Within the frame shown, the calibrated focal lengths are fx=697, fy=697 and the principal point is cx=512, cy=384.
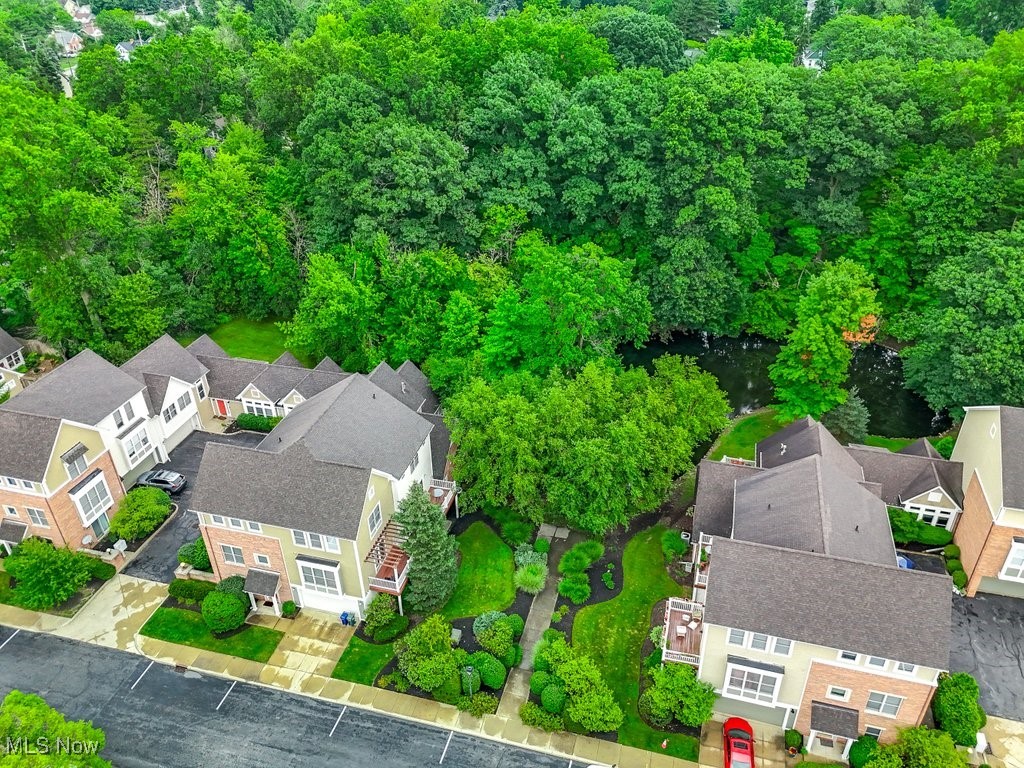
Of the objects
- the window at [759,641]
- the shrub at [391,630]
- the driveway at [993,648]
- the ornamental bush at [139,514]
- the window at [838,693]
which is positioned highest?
the window at [759,641]

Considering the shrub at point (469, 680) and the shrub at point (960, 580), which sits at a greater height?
the shrub at point (469, 680)

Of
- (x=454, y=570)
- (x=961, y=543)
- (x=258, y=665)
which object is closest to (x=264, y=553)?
(x=258, y=665)

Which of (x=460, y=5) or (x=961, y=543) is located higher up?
(x=460, y=5)

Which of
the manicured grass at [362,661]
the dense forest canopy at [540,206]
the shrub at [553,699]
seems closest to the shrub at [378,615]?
the manicured grass at [362,661]

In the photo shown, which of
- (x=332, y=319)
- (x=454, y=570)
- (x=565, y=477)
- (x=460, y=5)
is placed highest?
(x=460, y=5)

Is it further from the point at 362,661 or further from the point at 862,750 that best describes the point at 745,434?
the point at 362,661

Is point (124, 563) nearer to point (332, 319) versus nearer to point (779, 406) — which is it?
point (332, 319)

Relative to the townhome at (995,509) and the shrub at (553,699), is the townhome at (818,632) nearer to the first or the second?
the shrub at (553,699)
